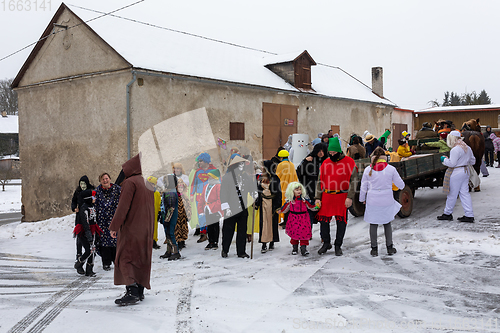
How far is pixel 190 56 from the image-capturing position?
47.4ft

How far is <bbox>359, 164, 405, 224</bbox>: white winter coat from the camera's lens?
625 cm

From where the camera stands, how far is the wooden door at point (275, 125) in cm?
1541

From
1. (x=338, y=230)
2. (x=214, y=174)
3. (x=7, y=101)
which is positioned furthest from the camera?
(x=7, y=101)

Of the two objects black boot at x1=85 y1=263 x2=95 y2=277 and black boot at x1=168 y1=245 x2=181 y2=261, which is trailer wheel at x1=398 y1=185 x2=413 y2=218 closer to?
black boot at x1=168 y1=245 x2=181 y2=261

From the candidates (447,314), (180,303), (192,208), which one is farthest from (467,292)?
(192,208)

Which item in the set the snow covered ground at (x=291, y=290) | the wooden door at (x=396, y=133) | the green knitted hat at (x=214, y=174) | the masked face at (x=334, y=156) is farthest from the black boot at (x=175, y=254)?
the wooden door at (x=396, y=133)

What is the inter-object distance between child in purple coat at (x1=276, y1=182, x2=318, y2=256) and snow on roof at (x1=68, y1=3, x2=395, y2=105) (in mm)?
7020

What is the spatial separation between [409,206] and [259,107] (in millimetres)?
7778

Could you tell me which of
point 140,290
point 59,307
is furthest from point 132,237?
point 59,307

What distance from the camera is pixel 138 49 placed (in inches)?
507

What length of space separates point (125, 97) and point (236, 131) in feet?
14.0

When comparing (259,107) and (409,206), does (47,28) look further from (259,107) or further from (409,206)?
(409,206)

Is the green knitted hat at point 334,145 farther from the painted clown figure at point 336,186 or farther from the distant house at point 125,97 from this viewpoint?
the distant house at point 125,97

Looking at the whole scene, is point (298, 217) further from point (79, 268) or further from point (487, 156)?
point (487, 156)
